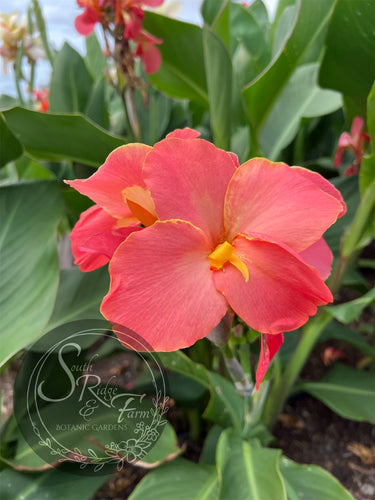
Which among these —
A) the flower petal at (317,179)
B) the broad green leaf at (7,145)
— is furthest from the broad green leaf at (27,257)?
the flower petal at (317,179)

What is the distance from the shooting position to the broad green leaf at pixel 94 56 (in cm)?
122

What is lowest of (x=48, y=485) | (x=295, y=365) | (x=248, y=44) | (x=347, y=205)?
(x=48, y=485)

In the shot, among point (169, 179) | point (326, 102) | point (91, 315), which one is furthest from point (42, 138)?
point (326, 102)

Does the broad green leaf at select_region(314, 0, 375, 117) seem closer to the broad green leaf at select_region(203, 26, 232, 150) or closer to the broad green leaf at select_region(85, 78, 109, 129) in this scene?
the broad green leaf at select_region(203, 26, 232, 150)

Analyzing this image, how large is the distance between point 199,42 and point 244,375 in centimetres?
61

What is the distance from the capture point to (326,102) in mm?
887

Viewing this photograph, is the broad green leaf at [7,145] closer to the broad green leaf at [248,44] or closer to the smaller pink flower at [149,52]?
the smaller pink flower at [149,52]

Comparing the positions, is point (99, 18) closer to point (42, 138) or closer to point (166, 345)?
point (42, 138)

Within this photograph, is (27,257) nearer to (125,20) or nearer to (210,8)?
(125,20)

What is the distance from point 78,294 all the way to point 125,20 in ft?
1.58

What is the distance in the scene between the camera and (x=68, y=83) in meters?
0.94

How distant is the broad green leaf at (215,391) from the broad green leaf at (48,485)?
203 millimetres

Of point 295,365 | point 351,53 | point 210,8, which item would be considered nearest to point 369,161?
point 351,53

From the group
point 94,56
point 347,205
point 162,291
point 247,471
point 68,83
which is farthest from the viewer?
point 94,56
